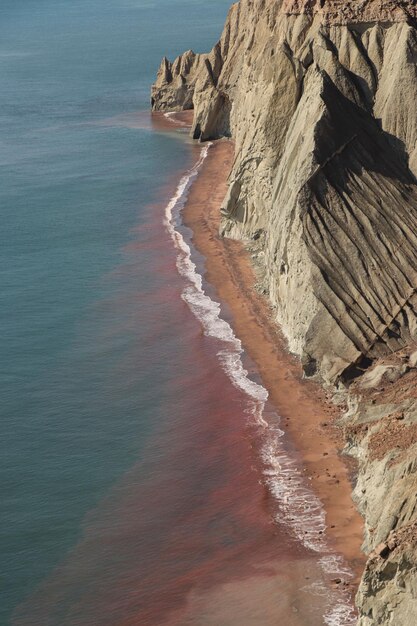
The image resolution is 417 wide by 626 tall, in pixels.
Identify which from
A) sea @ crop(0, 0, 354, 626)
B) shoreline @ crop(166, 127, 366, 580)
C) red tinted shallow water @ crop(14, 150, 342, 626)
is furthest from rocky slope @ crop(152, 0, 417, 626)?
red tinted shallow water @ crop(14, 150, 342, 626)

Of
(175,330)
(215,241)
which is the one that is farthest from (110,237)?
(175,330)

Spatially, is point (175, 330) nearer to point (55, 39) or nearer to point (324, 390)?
point (324, 390)

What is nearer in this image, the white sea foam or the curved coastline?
the white sea foam

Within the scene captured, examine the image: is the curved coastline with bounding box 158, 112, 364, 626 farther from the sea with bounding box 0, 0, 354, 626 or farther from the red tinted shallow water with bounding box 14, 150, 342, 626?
the red tinted shallow water with bounding box 14, 150, 342, 626

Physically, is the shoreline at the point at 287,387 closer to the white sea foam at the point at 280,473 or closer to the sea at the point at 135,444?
the white sea foam at the point at 280,473

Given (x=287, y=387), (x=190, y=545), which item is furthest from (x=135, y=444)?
(x=190, y=545)
